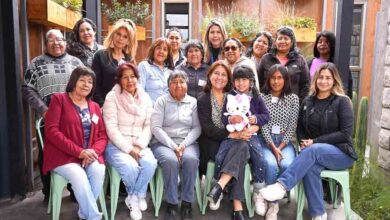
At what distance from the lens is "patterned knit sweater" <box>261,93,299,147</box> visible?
2.95 m

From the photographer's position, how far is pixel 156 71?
320 centimetres

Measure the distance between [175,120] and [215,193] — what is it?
0.66 metres

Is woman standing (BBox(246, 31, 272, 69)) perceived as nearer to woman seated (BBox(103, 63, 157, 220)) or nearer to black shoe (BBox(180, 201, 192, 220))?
woman seated (BBox(103, 63, 157, 220))

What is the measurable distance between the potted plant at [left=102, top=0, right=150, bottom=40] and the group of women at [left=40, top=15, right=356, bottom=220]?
8.83 ft

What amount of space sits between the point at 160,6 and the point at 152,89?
11.7ft

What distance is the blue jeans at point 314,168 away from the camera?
8.78 feet

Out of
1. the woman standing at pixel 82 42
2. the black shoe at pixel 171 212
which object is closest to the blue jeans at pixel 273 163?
the black shoe at pixel 171 212

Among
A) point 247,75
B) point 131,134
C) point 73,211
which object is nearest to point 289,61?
point 247,75

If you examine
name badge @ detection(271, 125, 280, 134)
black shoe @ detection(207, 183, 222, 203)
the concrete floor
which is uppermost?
name badge @ detection(271, 125, 280, 134)

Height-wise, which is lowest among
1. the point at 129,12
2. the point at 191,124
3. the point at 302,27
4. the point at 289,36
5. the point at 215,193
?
the point at 215,193

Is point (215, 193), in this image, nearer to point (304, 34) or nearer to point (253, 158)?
point (253, 158)

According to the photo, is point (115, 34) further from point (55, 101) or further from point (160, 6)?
point (160, 6)

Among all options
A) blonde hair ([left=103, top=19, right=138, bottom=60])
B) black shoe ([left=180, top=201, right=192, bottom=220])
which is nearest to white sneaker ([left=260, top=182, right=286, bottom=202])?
black shoe ([left=180, top=201, right=192, bottom=220])

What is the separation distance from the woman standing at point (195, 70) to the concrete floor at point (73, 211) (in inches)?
39.1
